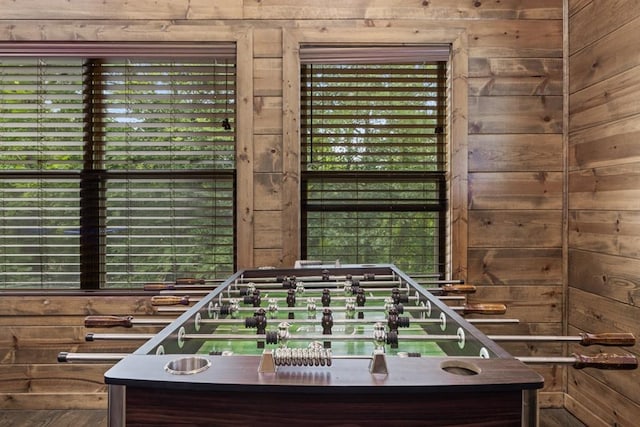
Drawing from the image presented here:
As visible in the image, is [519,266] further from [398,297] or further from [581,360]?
[581,360]

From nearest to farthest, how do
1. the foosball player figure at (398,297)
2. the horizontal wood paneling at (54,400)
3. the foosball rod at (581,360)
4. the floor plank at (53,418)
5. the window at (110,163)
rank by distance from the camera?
the foosball rod at (581,360), the foosball player figure at (398,297), the floor plank at (53,418), the horizontal wood paneling at (54,400), the window at (110,163)

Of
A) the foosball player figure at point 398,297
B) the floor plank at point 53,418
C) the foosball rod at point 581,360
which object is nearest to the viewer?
the foosball rod at point 581,360

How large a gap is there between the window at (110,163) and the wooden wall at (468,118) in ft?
0.73

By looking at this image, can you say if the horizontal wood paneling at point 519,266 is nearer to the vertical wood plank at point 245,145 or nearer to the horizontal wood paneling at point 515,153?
the horizontal wood paneling at point 515,153

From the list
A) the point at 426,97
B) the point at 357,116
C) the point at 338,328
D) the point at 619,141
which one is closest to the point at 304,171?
the point at 357,116

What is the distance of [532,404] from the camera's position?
2.78ft

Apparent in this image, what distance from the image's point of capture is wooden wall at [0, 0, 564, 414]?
9.58 ft

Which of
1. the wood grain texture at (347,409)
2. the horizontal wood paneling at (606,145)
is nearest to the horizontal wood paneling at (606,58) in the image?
the horizontal wood paneling at (606,145)

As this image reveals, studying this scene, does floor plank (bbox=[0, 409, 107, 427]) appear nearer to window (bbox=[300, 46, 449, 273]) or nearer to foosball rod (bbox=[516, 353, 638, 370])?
window (bbox=[300, 46, 449, 273])

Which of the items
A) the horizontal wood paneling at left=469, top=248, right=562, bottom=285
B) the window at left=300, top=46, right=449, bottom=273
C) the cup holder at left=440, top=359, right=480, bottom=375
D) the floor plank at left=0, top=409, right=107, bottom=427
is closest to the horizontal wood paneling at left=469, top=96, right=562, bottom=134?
the window at left=300, top=46, right=449, bottom=273

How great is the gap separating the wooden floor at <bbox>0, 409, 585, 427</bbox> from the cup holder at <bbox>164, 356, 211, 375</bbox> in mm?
2207

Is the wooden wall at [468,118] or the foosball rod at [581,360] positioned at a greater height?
the wooden wall at [468,118]

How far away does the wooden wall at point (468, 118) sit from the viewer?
9.58ft

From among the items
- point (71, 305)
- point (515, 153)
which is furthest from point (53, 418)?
point (515, 153)
